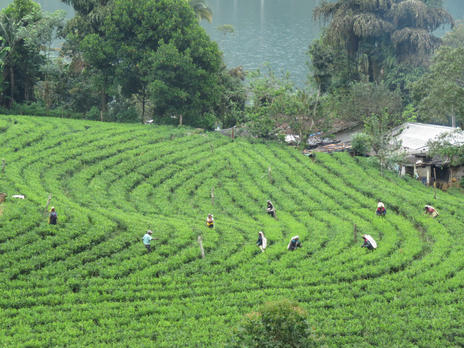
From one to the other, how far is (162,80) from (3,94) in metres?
14.7

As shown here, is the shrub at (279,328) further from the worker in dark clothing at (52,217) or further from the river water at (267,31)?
the river water at (267,31)

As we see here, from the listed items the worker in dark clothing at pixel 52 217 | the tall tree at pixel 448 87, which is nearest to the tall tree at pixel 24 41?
the worker in dark clothing at pixel 52 217

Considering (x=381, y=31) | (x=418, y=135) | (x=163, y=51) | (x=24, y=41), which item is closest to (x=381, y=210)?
(x=418, y=135)

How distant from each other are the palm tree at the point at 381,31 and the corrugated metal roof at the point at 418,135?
1275 cm

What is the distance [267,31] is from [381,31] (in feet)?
243

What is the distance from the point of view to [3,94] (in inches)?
1874

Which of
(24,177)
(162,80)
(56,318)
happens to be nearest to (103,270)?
(56,318)

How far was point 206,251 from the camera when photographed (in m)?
22.8

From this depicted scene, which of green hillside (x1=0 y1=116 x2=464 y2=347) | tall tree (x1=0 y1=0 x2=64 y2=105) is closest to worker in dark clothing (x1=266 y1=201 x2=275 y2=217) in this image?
green hillside (x1=0 y1=116 x2=464 y2=347)

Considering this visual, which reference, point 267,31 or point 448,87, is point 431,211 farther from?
point 267,31

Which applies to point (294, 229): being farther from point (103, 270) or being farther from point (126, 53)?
point (126, 53)

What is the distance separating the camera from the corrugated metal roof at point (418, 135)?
4197cm

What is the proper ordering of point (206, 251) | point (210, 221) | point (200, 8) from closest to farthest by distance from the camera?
point (206, 251)
point (210, 221)
point (200, 8)

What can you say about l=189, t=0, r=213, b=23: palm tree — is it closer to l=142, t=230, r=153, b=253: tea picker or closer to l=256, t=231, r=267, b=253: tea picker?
l=256, t=231, r=267, b=253: tea picker
